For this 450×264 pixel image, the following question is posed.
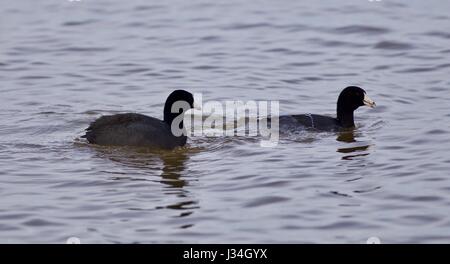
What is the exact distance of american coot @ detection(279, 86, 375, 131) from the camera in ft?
41.6

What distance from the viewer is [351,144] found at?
40.5 ft

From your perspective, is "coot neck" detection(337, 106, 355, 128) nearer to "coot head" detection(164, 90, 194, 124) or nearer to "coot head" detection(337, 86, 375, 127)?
"coot head" detection(337, 86, 375, 127)

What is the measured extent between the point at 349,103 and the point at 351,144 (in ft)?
3.22

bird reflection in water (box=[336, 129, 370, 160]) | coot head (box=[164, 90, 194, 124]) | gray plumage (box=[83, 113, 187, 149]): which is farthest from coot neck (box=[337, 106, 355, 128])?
gray plumage (box=[83, 113, 187, 149])

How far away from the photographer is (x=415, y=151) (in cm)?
1180

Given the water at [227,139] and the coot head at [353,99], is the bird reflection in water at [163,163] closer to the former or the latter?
the water at [227,139]

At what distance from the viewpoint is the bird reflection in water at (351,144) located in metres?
11.7

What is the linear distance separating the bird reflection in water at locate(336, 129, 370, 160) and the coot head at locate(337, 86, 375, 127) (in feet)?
0.56

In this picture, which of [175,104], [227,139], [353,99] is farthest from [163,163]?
[353,99]

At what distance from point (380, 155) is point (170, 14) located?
31.2ft

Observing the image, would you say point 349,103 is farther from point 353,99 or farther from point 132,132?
point 132,132

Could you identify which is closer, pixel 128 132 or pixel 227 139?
pixel 128 132
